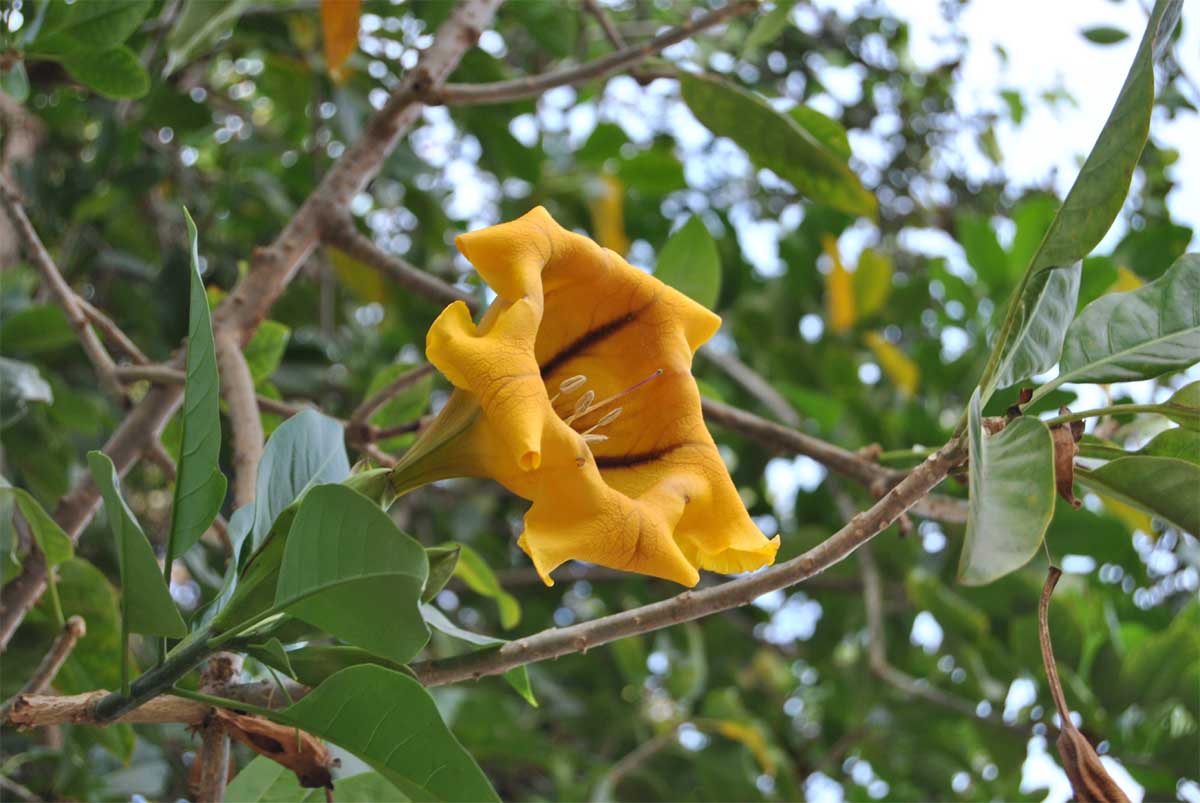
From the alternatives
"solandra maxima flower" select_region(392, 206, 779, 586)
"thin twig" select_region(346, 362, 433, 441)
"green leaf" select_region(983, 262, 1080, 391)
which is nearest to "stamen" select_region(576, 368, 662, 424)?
"solandra maxima flower" select_region(392, 206, 779, 586)

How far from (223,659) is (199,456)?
0.64 feet

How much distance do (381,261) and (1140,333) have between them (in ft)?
3.14

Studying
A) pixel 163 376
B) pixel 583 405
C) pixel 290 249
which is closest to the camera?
pixel 583 405

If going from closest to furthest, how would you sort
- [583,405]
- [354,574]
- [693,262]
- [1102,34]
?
[354,574] → [583,405] → [693,262] → [1102,34]

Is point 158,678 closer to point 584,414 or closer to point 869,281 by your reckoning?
point 584,414

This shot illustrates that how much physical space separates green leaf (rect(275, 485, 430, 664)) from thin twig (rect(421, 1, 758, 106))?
92 cm

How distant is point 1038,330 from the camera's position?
98 centimetres

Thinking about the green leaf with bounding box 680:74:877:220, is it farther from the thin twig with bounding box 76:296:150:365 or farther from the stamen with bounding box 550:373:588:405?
the thin twig with bounding box 76:296:150:365

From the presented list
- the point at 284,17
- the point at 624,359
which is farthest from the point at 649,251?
the point at 624,359

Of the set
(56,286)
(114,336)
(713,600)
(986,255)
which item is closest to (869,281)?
(986,255)

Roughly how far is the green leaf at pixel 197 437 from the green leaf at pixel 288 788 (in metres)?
0.20

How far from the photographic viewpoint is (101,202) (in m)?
2.43

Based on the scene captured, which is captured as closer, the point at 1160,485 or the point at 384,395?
the point at 1160,485

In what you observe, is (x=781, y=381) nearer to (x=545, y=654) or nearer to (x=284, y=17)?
(x=284, y=17)
